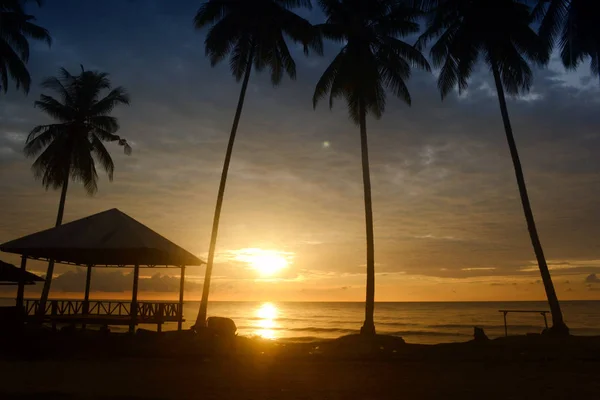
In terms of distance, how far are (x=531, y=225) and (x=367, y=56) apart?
1063 centimetres

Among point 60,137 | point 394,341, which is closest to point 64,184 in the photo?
point 60,137

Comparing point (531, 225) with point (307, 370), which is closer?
point (307, 370)

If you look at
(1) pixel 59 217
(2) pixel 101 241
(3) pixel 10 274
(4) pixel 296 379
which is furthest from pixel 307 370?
(1) pixel 59 217

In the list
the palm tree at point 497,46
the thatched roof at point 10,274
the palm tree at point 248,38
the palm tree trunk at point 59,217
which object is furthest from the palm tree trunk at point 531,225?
the palm tree trunk at point 59,217

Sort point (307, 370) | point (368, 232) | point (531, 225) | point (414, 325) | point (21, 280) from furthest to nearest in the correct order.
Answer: point (414, 325) → point (368, 232) → point (531, 225) → point (21, 280) → point (307, 370)

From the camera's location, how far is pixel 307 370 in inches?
541

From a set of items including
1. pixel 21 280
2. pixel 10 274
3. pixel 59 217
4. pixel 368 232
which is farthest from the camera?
pixel 59 217

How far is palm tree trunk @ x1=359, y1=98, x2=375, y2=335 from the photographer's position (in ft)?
69.4

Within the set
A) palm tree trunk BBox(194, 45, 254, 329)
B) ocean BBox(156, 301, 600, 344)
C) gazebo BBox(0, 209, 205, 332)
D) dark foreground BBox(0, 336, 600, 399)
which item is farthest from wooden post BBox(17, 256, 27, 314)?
ocean BBox(156, 301, 600, 344)

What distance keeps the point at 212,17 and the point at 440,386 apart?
19858mm

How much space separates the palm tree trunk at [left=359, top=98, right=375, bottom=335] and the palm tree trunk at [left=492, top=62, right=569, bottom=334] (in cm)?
632

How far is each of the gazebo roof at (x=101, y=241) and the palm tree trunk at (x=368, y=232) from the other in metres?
7.57

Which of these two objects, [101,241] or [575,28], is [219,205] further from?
[575,28]

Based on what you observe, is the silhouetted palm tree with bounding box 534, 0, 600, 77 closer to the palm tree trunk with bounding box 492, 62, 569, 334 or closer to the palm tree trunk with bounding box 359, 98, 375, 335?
the palm tree trunk with bounding box 492, 62, 569, 334
